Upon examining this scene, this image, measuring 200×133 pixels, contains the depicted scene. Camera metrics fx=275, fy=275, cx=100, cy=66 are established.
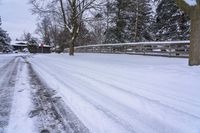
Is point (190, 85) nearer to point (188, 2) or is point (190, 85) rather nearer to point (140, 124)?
point (140, 124)

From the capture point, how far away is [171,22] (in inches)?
1359

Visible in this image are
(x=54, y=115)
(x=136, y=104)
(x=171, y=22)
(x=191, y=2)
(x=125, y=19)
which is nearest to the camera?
(x=54, y=115)

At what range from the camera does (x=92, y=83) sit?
8312mm

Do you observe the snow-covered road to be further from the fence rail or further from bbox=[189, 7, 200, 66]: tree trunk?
the fence rail

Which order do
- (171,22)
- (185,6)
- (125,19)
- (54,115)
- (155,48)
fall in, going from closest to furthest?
(54,115), (185,6), (155,48), (171,22), (125,19)

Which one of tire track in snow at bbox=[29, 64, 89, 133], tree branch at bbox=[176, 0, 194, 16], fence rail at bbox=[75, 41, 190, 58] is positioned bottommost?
tire track in snow at bbox=[29, 64, 89, 133]

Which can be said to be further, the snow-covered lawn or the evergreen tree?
the evergreen tree

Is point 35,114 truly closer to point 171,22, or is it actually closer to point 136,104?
point 136,104

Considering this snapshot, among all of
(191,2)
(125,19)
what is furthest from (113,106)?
(125,19)

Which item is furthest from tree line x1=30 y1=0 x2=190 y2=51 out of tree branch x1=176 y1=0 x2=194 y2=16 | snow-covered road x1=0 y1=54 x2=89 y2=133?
snow-covered road x1=0 y1=54 x2=89 y2=133

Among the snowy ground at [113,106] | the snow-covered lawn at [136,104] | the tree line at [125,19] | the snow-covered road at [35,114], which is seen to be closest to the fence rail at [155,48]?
the tree line at [125,19]

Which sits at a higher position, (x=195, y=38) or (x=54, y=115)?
(x=195, y=38)

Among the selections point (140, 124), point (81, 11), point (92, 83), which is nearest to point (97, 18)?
point (81, 11)

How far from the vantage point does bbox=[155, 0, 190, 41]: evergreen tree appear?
107 ft
